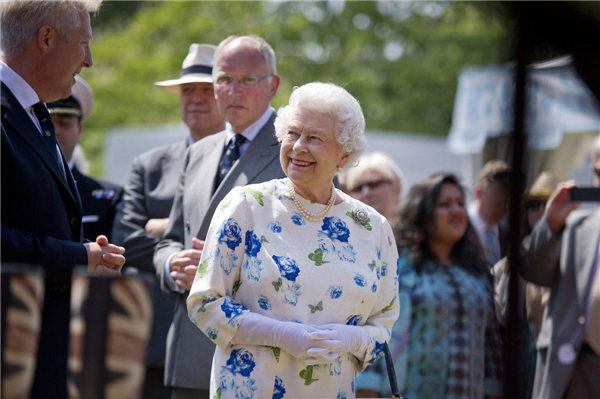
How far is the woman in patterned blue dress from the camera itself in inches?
145

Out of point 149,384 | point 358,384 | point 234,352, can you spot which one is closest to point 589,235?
point 358,384

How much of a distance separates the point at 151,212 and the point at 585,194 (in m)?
2.22

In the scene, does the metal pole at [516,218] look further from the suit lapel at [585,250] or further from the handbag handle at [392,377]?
the suit lapel at [585,250]

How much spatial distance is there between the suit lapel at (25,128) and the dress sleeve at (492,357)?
8.08 ft

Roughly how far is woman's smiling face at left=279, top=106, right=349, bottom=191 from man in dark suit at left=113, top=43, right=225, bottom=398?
113 centimetres

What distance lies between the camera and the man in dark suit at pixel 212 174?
2.87 m

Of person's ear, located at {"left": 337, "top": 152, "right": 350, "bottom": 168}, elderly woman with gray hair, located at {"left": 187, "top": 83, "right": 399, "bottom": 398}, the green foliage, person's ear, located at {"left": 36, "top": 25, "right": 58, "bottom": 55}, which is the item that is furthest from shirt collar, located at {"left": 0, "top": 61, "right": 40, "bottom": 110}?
the green foliage

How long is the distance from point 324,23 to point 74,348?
1830cm

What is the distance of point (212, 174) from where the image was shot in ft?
10.2

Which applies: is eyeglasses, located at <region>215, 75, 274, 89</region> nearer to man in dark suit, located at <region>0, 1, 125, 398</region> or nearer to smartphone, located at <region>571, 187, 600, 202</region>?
man in dark suit, located at <region>0, 1, 125, 398</region>

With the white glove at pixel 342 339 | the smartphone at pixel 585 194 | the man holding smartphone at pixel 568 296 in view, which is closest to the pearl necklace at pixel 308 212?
the white glove at pixel 342 339

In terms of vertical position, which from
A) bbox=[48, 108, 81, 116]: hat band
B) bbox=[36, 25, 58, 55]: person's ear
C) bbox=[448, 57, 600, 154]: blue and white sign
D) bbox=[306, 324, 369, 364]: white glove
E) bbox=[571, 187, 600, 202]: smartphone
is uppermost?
bbox=[36, 25, 58, 55]: person's ear

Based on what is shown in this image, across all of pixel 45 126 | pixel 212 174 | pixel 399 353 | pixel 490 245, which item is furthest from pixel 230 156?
pixel 490 245

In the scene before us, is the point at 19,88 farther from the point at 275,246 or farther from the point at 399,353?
the point at 399,353
